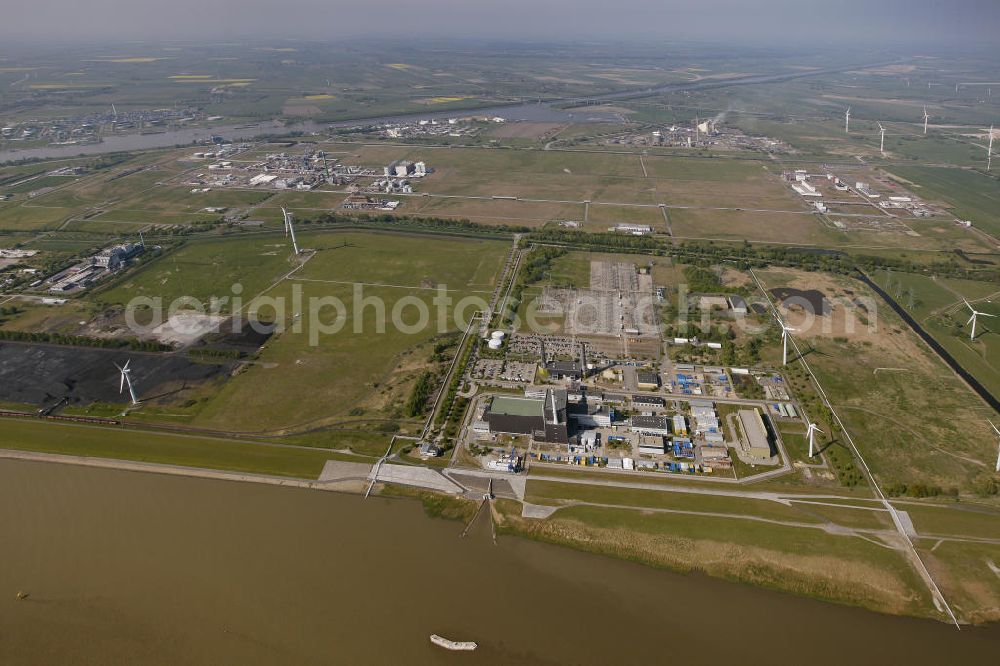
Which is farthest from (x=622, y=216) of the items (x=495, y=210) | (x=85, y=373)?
(x=85, y=373)

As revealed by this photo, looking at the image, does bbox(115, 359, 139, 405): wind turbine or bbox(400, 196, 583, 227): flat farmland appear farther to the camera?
bbox(400, 196, 583, 227): flat farmland

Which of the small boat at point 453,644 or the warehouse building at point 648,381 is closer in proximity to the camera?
the small boat at point 453,644

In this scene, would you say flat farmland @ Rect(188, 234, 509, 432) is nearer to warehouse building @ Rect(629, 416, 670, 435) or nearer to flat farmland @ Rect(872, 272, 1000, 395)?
warehouse building @ Rect(629, 416, 670, 435)

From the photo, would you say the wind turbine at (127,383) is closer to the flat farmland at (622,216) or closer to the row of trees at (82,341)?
the row of trees at (82,341)

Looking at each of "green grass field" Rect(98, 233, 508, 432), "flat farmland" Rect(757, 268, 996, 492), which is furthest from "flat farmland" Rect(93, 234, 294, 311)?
"flat farmland" Rect(757, 268, 996, 492)

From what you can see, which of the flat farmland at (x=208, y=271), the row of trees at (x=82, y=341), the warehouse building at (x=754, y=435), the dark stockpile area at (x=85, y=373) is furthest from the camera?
the flat farmland at (x=208, y=271)

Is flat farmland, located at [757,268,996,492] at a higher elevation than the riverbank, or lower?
higher

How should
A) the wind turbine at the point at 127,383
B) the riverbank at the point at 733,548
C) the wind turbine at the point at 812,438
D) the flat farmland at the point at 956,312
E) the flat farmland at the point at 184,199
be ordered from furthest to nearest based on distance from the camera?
the flat farmland at the point at 184,199 < the flat farmland at the point at 956,312 < the wind turbine at the point at 127,383 < the wind turbine at the point at 812,438 < the riverbank at the point at 733,548

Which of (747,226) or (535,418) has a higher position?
(747,226)

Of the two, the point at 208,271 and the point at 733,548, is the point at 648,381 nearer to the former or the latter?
the point at 733,548

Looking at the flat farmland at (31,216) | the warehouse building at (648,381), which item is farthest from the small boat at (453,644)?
the flat farmland at (31,216)
